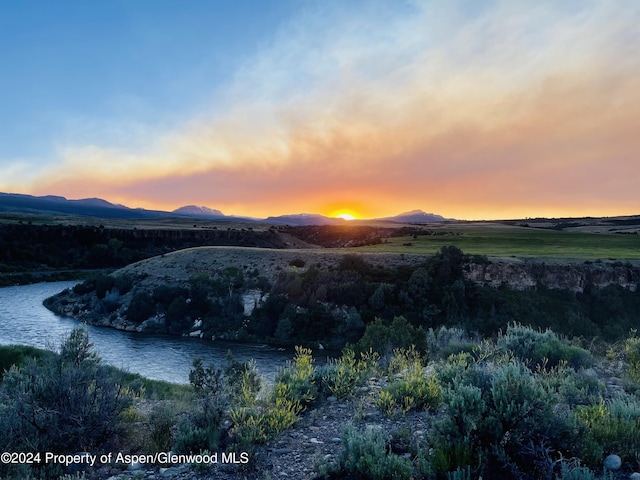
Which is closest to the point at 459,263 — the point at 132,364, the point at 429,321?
the point at 429,321

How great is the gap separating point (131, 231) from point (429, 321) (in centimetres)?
7310

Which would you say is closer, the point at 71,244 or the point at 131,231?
the point at 71,244

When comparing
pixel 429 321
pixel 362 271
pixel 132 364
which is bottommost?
pixel 132 364

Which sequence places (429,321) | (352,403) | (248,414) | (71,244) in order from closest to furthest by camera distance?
(248,414), (352,403), (429,321), (71,244)

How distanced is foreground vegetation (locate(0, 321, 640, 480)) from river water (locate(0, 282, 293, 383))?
16.0m

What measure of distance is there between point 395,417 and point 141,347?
97.3ft

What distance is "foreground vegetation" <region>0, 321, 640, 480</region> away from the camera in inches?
197

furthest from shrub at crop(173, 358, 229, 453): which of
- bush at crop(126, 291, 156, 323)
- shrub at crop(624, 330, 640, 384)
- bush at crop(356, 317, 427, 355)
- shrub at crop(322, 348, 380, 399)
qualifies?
bush at crop(126, 291, 156, 323)

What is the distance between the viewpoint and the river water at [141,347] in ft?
86.9

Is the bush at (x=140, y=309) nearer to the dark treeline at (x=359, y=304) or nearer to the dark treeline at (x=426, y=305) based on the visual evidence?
the dark treeline at (x=359, y=304)

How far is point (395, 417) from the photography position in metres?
6.92

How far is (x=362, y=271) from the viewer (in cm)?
3891

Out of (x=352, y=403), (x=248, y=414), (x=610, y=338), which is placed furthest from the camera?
(x=610, y=338)

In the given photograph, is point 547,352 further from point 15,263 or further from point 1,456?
point 15,263
